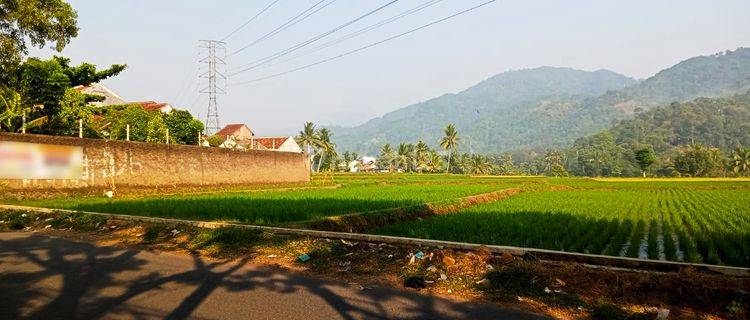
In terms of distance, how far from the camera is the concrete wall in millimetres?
19297

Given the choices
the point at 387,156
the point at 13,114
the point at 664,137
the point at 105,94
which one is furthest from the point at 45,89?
the point at 664,137

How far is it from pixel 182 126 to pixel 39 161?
63.5ft

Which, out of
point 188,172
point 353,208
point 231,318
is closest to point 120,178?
point 188,172

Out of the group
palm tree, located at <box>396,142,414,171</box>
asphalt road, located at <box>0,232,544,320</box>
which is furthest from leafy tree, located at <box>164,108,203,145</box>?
palm tree, located at <box>396,142,414,171</box>

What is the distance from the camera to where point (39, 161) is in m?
18.1

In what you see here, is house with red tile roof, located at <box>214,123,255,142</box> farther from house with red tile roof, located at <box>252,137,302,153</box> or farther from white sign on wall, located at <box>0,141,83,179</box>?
white sign on wall, located at <box>0,141,83,179</box>

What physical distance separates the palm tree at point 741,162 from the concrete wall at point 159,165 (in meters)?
91.9

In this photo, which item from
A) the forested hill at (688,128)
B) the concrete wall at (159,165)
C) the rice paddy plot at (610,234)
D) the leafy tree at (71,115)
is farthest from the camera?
the forested hill at (688,128)

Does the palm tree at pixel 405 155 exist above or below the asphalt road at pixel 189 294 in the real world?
above

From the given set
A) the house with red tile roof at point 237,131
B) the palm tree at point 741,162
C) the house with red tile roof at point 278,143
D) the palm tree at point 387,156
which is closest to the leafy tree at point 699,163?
the palm tree at point 741,162

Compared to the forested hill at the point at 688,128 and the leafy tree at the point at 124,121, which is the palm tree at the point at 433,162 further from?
the leafy tree at the point at 124,121

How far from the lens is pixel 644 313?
4.58 m

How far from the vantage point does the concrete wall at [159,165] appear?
19.3 metres

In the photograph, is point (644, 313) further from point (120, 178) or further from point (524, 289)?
point (120, 178)
